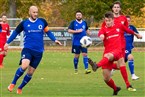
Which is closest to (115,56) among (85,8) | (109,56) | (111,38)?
(109,56)

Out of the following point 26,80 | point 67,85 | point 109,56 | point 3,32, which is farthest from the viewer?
point 3,32

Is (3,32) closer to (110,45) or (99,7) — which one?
(110,45)

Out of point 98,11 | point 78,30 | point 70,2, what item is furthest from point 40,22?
point 70,2

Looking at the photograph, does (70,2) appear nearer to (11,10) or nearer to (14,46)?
(11,10)

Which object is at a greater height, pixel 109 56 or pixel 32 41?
pixel 32 41

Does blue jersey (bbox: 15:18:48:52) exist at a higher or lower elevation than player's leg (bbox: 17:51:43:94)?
higher

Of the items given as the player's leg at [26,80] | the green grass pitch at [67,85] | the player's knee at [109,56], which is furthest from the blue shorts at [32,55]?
the player's knee at [109,56]

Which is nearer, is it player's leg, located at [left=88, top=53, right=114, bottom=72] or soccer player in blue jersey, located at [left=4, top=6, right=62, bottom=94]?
player's leg, located at [left=88, top=53, right=114, bottom=72]

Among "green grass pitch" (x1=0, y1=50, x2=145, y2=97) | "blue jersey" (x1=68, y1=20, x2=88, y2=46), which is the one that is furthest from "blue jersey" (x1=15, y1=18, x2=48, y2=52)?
"blue jersey" (x1=68, y1=20, x2=88, y2=46)

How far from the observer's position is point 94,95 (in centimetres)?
1434

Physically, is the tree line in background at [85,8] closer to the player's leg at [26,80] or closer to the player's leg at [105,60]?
the player's leg at [26,80]

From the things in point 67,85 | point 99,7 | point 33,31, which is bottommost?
point 99,7

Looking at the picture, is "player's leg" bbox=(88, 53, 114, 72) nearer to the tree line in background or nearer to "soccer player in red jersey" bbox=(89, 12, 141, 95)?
"soccer player in red jersey" bbox=(89, 12, 141, 95)

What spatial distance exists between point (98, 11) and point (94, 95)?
4693 centimetres
